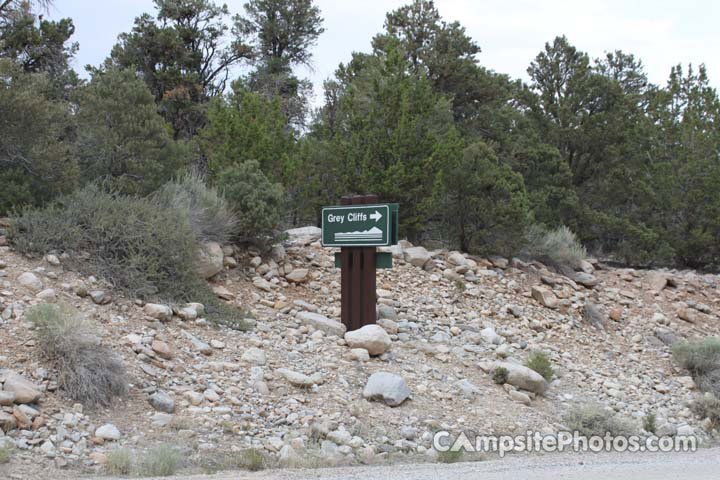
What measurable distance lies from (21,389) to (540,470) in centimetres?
450

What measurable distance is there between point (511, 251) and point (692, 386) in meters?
4.50

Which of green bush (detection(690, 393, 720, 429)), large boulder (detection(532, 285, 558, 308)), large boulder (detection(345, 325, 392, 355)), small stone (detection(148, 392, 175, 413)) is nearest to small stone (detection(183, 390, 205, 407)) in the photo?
small stone (detection(148, 392, 175, 413))

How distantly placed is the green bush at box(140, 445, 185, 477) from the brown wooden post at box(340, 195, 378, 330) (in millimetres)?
4001

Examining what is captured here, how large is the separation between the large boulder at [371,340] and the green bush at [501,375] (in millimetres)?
1388

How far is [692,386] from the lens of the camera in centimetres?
1007

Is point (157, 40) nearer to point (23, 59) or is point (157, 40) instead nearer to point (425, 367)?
point (23, 59)

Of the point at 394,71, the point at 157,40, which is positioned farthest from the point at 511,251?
the point at 157,40

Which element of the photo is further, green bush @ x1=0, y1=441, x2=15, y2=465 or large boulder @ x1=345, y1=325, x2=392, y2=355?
large boulder @ x1=345, y1=325, x2=392, y2=355

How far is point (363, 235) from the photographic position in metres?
9.09

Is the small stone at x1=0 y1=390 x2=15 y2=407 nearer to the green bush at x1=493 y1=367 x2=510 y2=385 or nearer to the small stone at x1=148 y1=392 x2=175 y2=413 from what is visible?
the small stone at x1=148 y1=392 x2=175 y2=413

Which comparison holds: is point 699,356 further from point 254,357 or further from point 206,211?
point 206,211

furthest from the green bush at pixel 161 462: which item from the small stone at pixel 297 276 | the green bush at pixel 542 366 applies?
the small stone at pixel 297 276

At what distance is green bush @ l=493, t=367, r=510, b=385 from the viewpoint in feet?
27.6

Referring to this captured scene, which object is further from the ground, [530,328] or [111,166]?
[111,166]
